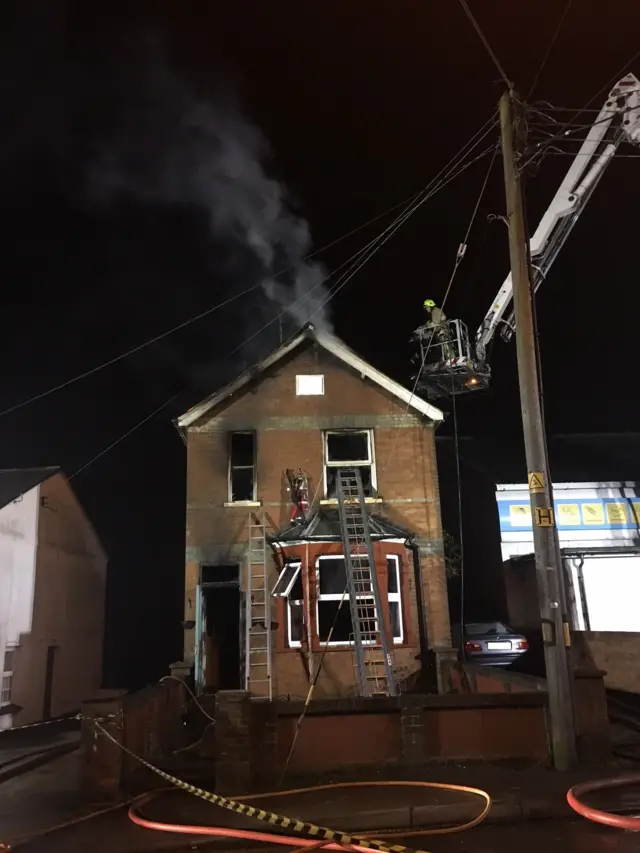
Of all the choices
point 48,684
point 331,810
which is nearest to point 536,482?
point 331,810

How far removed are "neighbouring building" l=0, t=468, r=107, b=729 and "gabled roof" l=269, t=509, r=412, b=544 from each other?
6300mm

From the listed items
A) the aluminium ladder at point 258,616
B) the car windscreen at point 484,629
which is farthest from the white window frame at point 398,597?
the aluminium ladder at point 258,616

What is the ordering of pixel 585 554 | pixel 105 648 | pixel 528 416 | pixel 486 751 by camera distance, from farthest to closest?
pixel 105 648 → pixel 585 554 → pixel 528 416 → pixel 486 751

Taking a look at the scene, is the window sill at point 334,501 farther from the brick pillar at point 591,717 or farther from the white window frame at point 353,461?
the brick pillar at point 591,717

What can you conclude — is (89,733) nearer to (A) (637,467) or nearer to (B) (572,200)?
(B) (572,200)

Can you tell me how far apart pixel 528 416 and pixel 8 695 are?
13.1m

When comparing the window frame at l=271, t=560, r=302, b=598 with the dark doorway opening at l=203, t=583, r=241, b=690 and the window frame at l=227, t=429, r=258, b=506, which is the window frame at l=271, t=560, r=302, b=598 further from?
the dark doorway opening at l=203, t=583, r=241, b=690

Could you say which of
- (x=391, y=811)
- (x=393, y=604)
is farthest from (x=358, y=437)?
(x=391, y=811)

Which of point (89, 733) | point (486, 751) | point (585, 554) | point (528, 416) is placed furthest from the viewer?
point (585, 554)

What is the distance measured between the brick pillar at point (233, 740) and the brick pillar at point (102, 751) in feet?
3.95

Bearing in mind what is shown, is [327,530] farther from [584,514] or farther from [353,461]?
[584,514]

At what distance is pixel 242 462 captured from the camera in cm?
1644

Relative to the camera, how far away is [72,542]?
18.8 m

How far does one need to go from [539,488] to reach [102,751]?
6.38m
